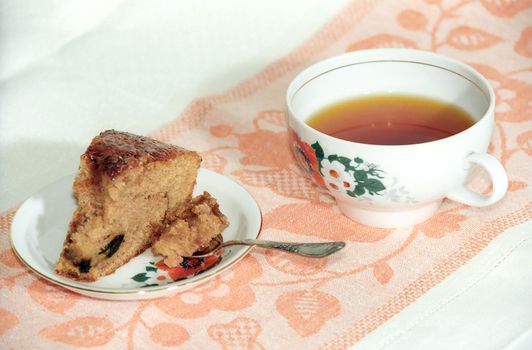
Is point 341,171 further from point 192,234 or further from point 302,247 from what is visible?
point 192,234

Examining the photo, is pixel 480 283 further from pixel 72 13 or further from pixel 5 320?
pixel 72 13

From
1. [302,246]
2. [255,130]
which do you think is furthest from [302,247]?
[255,130]

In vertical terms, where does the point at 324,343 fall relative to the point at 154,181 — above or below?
below

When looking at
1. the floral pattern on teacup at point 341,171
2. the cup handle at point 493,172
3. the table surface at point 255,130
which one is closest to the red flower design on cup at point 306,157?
the floral pattern on teacup at point 341,171

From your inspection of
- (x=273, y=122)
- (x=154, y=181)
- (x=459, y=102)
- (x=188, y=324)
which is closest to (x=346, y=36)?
(x=273, y=122)

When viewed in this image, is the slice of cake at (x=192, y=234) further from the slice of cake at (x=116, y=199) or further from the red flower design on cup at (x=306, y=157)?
the red flower design on cup at (x=306, y=157)

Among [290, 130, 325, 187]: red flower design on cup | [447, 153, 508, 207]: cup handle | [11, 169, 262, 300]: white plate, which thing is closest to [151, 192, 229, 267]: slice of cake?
[11, 169, 262, 300]: white plate

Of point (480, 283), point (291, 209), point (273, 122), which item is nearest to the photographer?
point (480, 283)
